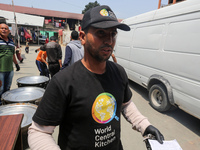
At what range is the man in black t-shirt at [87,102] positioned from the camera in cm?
88

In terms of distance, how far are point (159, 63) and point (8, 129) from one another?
346 centimetres

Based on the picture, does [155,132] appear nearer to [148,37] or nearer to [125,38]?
[148,37]

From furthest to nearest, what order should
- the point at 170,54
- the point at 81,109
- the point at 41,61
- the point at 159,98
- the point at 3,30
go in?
the point at 41,61 < the point at 159,98 < the point at 170,54 < the point at 3,30 < the point at 81,109

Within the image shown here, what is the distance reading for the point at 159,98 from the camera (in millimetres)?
3811

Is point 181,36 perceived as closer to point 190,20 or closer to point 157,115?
point 190,20

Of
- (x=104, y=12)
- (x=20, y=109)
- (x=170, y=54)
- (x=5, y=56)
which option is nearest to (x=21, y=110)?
(x=20, y=109)

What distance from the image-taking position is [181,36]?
2.93 metres

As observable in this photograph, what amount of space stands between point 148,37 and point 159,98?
1817 mm

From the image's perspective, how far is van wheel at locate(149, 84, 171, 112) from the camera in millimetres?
3471

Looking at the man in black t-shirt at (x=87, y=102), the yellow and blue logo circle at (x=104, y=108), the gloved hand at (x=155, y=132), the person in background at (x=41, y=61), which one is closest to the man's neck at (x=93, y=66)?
the man in black t-shirt at (x=87, y=102)

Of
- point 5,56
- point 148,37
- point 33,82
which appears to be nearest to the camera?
point 5,56

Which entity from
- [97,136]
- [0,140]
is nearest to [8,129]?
[0,140]

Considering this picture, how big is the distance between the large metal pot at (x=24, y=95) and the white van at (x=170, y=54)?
9.66 ft

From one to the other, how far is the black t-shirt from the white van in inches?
94.1
